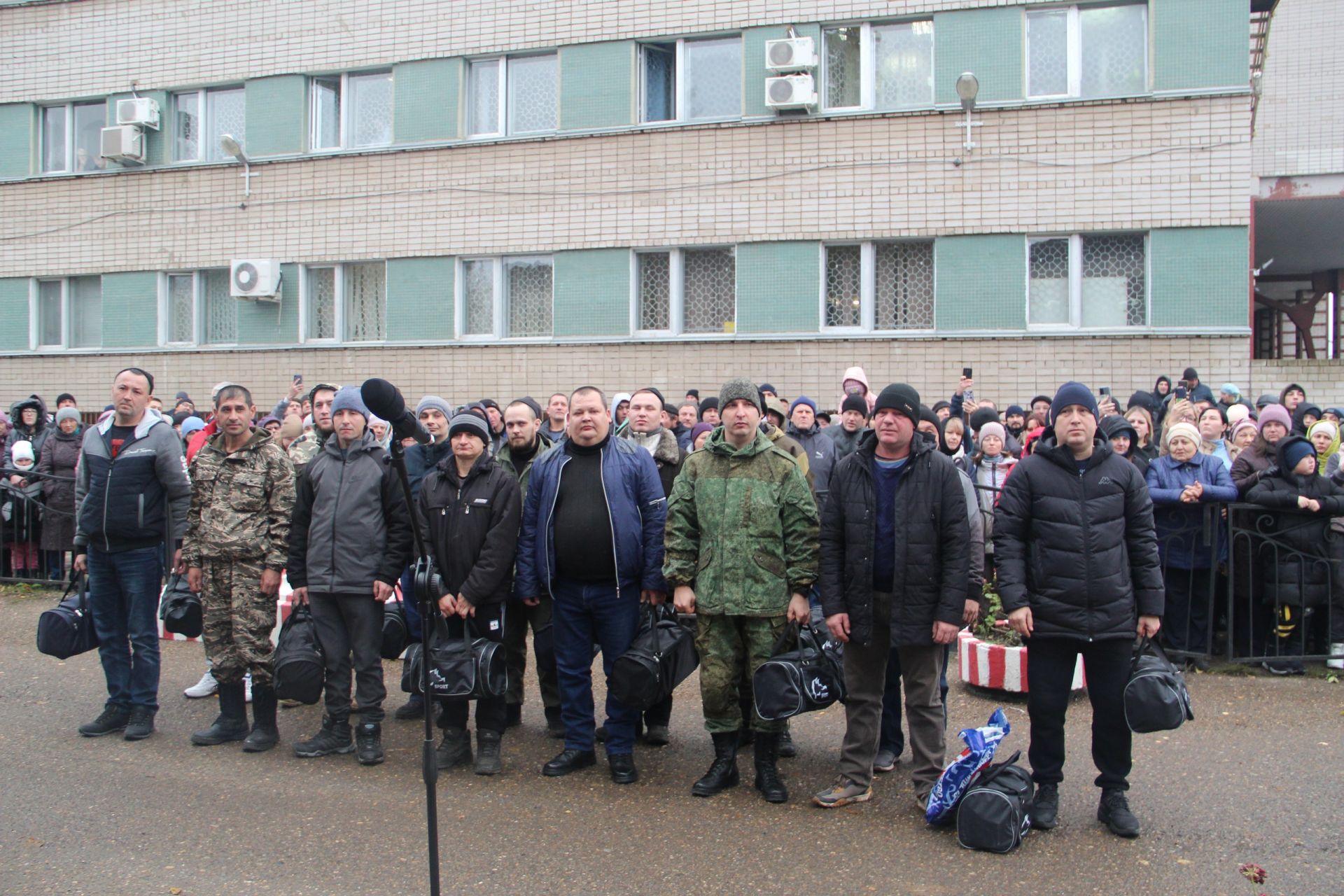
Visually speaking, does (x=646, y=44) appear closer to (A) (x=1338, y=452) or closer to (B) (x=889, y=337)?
(B) (x=889, y=337)

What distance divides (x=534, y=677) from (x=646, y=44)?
10798 mm

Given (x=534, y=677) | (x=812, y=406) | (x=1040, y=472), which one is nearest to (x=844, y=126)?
(x=812, y=406)

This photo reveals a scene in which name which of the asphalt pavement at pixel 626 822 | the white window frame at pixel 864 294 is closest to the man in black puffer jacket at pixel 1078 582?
the asphalt pavement at pixel 626 822

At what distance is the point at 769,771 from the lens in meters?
5.80

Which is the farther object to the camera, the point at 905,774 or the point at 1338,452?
the point at 1338,452

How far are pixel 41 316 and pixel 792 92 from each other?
46.5 ft

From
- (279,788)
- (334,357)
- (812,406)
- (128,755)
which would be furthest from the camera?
(334,357)

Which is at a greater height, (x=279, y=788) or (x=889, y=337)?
(x=889, y=337)

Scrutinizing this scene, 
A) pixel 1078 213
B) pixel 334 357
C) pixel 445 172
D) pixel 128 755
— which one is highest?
pixel 445 172

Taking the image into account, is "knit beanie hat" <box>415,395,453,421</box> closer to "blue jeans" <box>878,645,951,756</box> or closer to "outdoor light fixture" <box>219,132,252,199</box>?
"blue jeans" <box>878,645,951,756</box>

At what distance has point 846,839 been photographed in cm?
521

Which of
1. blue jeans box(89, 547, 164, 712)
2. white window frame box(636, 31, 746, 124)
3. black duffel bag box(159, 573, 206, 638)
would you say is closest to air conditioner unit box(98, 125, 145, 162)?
white window frame box(636, 31, 746, 124)

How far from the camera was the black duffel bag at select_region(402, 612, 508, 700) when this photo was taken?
6.09 m

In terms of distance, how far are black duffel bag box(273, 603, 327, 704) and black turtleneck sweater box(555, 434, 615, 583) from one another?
1538 millimetres
